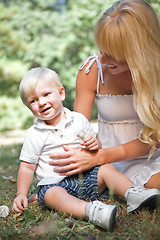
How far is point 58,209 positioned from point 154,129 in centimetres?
83

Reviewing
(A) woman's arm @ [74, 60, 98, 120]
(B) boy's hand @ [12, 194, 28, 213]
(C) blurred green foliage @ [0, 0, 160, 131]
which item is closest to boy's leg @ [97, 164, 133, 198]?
(B) boy's hand @ [12, 194, 28, 213]

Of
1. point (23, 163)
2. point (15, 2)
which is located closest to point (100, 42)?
point (23, 163)

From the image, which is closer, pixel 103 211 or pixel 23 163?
pixel 103 211

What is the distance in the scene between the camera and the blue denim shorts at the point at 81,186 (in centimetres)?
221

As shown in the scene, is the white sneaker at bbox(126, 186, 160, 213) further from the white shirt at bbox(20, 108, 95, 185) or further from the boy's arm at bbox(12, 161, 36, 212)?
the boy's arm at bbox(12, 161, 36, 212)

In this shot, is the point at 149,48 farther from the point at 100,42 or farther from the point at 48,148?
the point at 48,148

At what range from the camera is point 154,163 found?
7.82 ft

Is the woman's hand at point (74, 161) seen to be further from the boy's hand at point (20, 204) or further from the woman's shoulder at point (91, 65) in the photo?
the woman's shoulder at point (91, 65)

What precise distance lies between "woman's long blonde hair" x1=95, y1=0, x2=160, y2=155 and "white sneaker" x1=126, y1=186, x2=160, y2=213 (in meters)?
0.46

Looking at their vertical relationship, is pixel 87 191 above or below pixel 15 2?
above

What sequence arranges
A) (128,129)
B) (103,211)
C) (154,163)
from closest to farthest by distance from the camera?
(103,211) < (154,163) < (128,129)

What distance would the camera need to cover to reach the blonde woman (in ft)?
7.01

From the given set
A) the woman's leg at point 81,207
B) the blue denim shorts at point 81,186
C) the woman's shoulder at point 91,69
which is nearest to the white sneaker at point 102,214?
the woman's leg at point 81,207

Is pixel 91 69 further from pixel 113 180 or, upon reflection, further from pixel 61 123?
pixel 113 180
